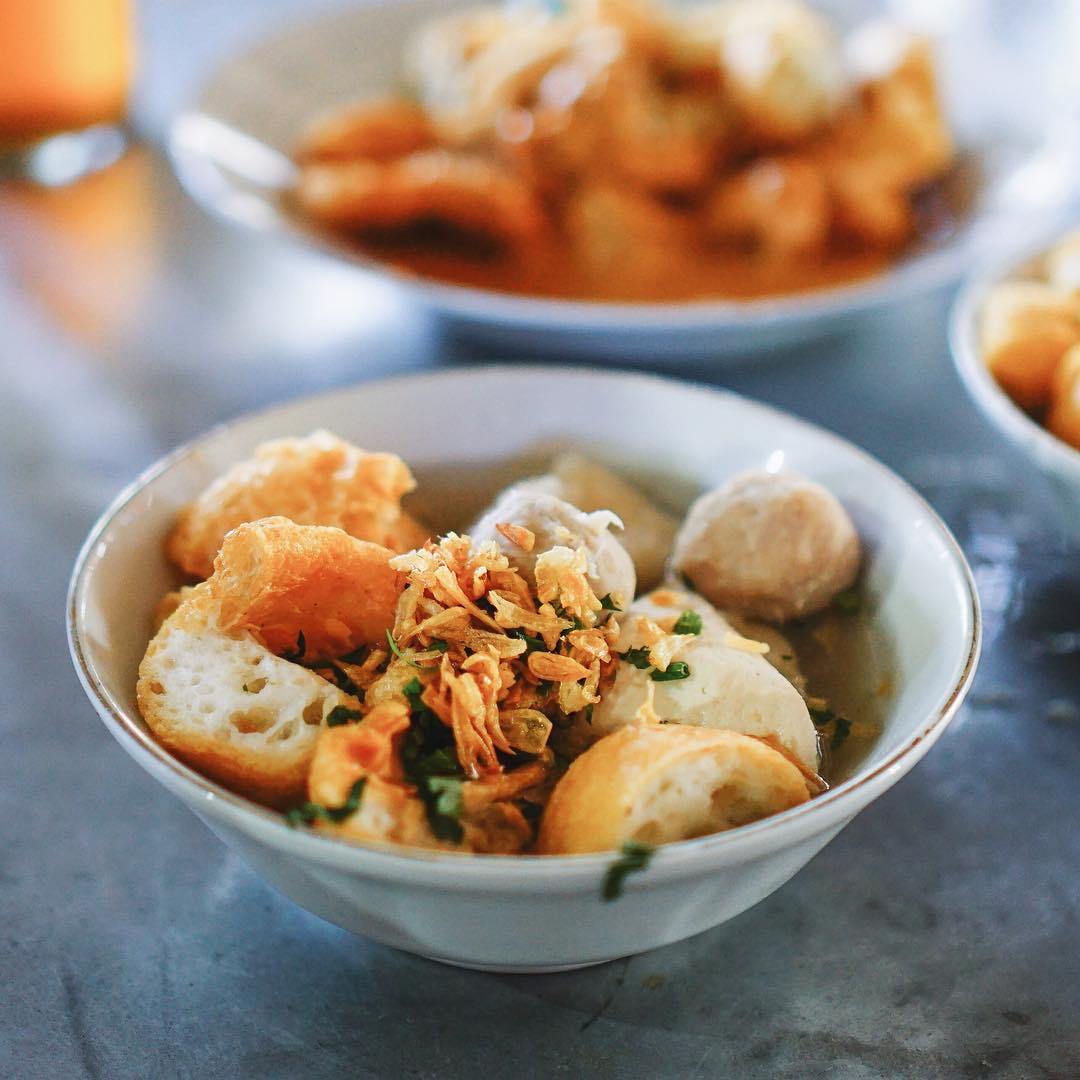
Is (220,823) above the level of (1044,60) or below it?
above

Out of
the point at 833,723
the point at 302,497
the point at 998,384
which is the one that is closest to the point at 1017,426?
the point at 998,384

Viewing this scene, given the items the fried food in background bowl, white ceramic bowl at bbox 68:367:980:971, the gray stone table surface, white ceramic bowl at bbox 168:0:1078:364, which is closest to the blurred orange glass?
white ceramic bowl at bbox 168:0:1078:364

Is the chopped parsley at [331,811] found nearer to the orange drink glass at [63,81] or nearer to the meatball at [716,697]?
the meatball at [716,697]

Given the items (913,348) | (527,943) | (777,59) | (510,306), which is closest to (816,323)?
(913,348)

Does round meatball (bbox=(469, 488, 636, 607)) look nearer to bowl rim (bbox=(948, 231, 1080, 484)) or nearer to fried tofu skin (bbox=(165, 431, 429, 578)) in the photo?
fried tofu skin (bbox=(165, 431, 429, 578))

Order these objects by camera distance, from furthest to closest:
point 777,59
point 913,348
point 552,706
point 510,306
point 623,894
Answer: point 777,59, point 913,348, point 510,306, point 552,706, point 623,894

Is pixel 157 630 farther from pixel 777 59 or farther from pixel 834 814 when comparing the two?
pixel 777 59
